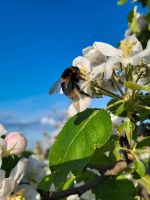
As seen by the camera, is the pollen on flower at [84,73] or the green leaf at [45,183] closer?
the pollen on flower at [84,73]

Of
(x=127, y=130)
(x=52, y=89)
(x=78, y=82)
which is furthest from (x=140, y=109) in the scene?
(x=52, y=89)

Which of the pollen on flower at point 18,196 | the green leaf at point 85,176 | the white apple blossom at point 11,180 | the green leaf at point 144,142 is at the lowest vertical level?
the pollen on flower at point 18,196

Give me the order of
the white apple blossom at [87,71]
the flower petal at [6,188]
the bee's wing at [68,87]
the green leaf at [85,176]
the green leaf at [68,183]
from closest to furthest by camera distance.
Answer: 1. the flower petal at [6,188]
2. the white apple blossom at [87,71]
3. the bee's wing at [68,87]
4. the green leaf at [68,183]
5. the green leaf at [85,176]

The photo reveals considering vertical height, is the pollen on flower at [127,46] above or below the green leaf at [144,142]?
above

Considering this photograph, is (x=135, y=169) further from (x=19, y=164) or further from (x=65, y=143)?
(x=19, y=164)

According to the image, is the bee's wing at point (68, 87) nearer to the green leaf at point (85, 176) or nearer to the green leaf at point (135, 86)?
the green leaf at point (135, 86)

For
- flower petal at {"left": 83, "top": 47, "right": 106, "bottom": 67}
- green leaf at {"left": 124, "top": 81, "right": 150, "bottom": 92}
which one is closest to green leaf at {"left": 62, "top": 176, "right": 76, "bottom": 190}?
flower petal at {"left": 83, "top": 47, "right": 106, "bottom": 67}

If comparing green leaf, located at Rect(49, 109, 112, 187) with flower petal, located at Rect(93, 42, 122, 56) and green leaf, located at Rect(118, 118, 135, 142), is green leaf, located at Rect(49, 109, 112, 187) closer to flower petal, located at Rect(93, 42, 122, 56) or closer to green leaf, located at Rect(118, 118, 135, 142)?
green leaf, located at Rect(118, 118, 135, 142)

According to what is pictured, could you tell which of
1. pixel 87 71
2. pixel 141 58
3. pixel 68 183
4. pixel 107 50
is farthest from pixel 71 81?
pixel 68 183

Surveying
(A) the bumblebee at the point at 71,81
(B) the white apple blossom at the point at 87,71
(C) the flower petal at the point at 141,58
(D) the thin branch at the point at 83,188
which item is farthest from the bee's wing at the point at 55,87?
(C) the flower petal at the point at 141,58

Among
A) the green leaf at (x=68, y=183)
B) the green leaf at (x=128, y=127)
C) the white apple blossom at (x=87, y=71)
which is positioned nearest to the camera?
the white apple blossom at (x=87, y=71)
